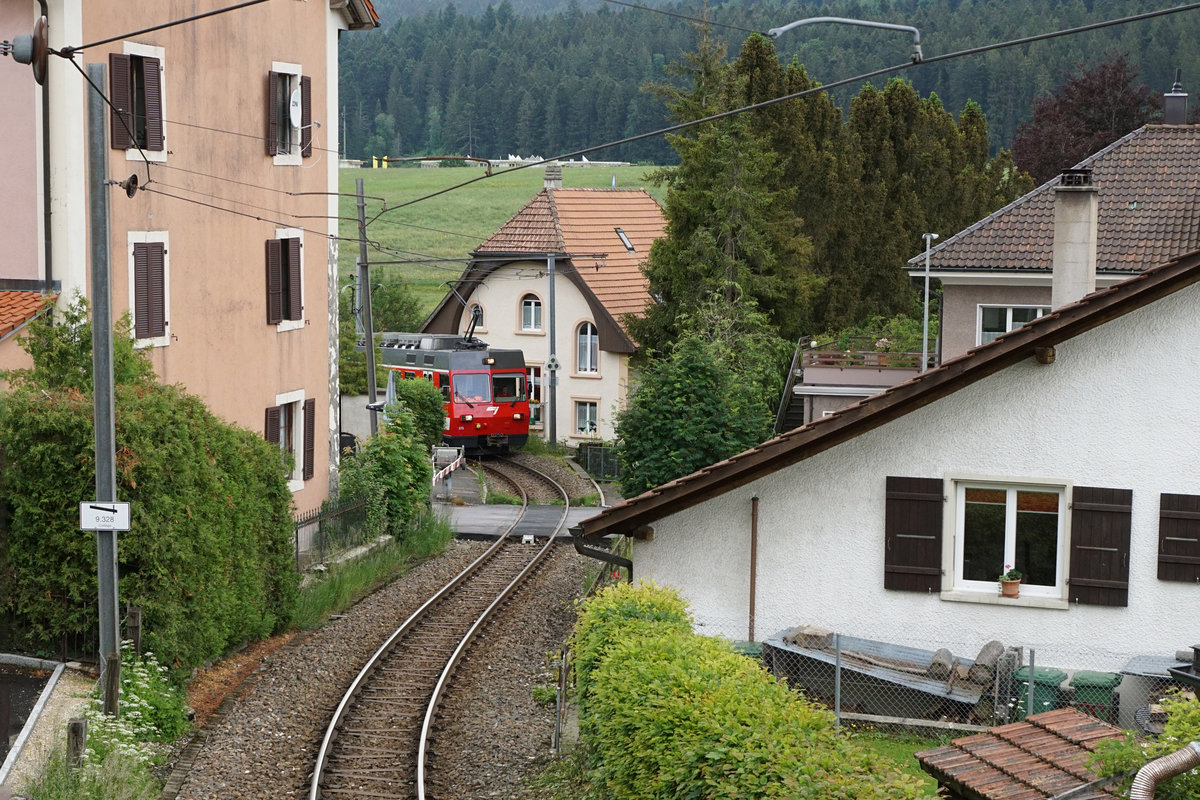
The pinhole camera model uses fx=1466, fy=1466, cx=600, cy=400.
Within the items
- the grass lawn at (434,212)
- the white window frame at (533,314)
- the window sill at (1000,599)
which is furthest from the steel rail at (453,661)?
the grass lawn at (434,212)

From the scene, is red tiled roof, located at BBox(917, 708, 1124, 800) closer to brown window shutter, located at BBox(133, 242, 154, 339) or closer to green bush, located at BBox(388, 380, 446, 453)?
brown window shutter, located at BBox(133, 242, 154, 339)

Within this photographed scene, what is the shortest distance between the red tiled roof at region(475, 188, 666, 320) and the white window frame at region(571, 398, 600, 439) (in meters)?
3.41

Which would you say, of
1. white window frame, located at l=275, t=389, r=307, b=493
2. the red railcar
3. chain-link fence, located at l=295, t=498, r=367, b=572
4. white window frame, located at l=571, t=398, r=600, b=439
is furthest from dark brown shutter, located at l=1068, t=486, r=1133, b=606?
white window frame, located at l=571, t=398, r=600, b=439

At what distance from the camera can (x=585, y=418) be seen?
2067 inches

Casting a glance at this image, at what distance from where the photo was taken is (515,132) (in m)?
159

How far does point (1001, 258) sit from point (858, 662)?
1358cm

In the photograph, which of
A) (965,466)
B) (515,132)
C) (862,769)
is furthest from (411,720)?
(515,132)

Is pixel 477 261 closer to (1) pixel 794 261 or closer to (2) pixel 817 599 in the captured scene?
(1) pixel 794 261

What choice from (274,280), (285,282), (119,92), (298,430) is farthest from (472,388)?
(119,92)

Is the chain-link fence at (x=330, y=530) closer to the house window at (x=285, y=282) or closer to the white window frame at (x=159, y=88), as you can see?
the house window at (x=285, y=282)

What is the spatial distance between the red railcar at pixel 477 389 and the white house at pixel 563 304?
15.6ft

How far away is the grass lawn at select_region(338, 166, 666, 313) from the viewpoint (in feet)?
337

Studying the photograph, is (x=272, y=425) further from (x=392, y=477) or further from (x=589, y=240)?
(x=589, y=240)

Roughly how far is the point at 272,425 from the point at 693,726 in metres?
19.0
